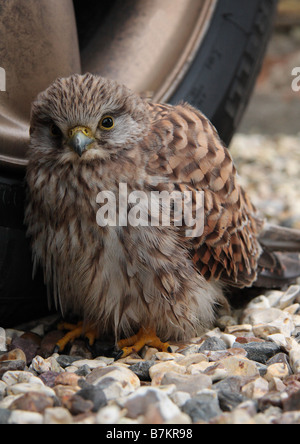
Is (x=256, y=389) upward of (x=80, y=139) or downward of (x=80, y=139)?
downward

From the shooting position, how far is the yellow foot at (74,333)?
8.48 feet

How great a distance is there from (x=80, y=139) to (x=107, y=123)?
0.18 meters

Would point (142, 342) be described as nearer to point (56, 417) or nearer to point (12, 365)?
point (12, 365)

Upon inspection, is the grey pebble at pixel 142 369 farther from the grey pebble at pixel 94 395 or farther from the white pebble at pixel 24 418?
the white pebble at pixel 24 418

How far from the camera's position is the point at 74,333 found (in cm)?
265

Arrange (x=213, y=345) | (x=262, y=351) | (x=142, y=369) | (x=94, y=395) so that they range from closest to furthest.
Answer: (x=94, y=395), (x=142, y=369), (x=262, y=351), (x=213, y=345)

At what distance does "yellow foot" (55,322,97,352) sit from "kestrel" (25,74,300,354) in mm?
36

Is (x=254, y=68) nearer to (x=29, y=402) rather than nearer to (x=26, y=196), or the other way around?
(x=26, y=196)

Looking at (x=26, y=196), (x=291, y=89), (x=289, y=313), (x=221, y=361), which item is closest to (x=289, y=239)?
(x=289, y=313)

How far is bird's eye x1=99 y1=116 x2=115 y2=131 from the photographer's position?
2387mm

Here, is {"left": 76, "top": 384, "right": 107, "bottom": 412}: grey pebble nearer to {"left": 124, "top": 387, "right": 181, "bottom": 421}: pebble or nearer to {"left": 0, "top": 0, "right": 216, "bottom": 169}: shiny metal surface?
{"left": 124, "top": 387, "right": 181, "bottom": 421}: pebble

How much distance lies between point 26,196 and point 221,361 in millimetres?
1041

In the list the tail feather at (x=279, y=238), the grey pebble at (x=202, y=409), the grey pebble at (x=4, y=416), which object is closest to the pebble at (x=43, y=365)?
the grey pebble at (x=4, y=416)

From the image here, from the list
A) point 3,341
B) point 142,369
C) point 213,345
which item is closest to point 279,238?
point 213,345
